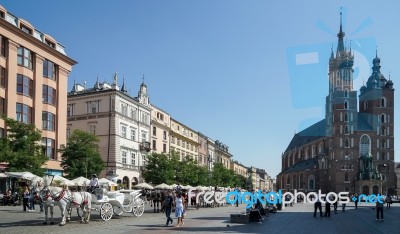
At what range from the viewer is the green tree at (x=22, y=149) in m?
36.0

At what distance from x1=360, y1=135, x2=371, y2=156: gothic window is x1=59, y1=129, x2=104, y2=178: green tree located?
95.9 metres

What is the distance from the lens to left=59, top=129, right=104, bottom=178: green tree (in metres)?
45.5

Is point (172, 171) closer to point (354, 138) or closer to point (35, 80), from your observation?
point (35, 80)

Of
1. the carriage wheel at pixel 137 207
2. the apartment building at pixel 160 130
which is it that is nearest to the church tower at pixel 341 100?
the apartment building at pixel 160 130

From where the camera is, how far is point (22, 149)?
123 feet

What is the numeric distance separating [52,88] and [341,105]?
96.0 meters

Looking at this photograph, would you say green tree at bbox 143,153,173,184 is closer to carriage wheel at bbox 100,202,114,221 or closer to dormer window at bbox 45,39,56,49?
dormer window at bbox 45,39,56,49

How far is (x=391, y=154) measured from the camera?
413 feet

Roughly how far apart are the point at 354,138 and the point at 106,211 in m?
112

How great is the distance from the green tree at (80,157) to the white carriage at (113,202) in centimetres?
1803

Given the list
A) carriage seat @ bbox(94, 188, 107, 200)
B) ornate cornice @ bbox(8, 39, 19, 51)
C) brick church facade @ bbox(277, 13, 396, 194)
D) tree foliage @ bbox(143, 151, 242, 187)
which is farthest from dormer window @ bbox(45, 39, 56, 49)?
brick church facade @ bbox(277, 13, 396, 194)

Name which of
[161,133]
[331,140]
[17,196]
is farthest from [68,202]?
[331,140]

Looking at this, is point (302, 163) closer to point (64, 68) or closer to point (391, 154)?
point (391, 154)

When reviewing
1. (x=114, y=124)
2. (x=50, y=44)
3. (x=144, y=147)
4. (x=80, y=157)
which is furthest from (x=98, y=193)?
(x=144, y=147)
